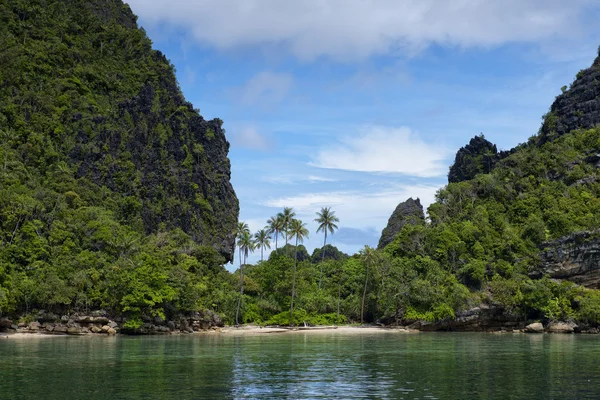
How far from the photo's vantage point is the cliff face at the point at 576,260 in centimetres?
9700

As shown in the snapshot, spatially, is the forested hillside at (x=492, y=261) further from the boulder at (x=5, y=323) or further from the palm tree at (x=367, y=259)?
the boulder at (x=5, y=323)

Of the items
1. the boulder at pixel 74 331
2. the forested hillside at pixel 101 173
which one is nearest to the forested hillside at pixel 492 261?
the forested hillside at pixel 101 173

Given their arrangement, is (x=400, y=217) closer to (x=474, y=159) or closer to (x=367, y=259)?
(x=474, y=159)

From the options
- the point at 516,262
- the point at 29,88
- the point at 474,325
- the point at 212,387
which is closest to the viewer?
the point at 212,387

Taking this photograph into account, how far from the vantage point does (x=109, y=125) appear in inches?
5266

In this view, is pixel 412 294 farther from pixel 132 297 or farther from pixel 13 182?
pixel 13 182

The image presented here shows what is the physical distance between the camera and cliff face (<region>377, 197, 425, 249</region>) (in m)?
158

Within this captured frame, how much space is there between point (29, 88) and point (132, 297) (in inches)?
2884

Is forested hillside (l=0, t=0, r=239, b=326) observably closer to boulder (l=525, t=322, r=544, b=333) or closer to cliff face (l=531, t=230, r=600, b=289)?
boulder (l=525, t=322, r=544, b=333)

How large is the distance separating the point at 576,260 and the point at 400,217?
68.4 m

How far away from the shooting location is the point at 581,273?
9862 centimetres

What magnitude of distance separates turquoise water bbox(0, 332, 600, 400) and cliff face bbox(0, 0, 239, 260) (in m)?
76.8

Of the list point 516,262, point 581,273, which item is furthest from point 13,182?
point 581,273

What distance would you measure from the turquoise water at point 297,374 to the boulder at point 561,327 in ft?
138
